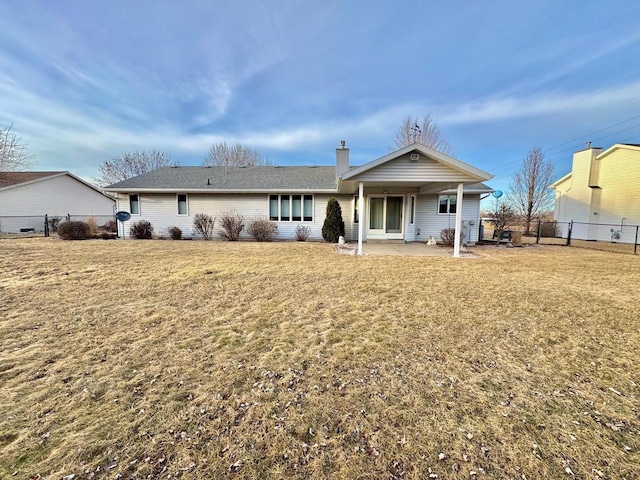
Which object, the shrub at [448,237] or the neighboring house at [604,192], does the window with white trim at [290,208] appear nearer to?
the shrub at [448,237]

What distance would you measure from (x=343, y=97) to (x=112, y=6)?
485 inches

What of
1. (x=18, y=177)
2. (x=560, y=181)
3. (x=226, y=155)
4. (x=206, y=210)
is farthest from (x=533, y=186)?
(x=18, y=177)

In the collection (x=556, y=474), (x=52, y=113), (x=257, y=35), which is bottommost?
(x=556, y=474)

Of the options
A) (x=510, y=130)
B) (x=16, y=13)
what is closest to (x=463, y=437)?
(x=16, y=13)

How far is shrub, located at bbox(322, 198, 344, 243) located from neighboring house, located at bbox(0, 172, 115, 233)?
1969cm

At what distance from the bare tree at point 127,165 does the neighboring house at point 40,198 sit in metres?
10.4

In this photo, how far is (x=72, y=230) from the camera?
13.0 metres

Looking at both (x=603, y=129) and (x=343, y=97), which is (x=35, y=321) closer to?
Result: (x=343, y=97)

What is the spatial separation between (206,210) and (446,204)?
12.5 meters

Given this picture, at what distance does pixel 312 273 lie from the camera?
22.8ft

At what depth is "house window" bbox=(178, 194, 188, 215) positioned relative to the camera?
47.9 ft

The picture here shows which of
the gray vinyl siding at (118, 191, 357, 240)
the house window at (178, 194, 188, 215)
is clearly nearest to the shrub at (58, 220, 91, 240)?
the gray vinyl siding at (118, 191, 357, 240)

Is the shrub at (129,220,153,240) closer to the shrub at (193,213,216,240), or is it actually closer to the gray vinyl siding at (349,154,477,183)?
the shrub at (193,213,216,240)

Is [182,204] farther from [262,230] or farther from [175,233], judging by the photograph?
[262,230]
